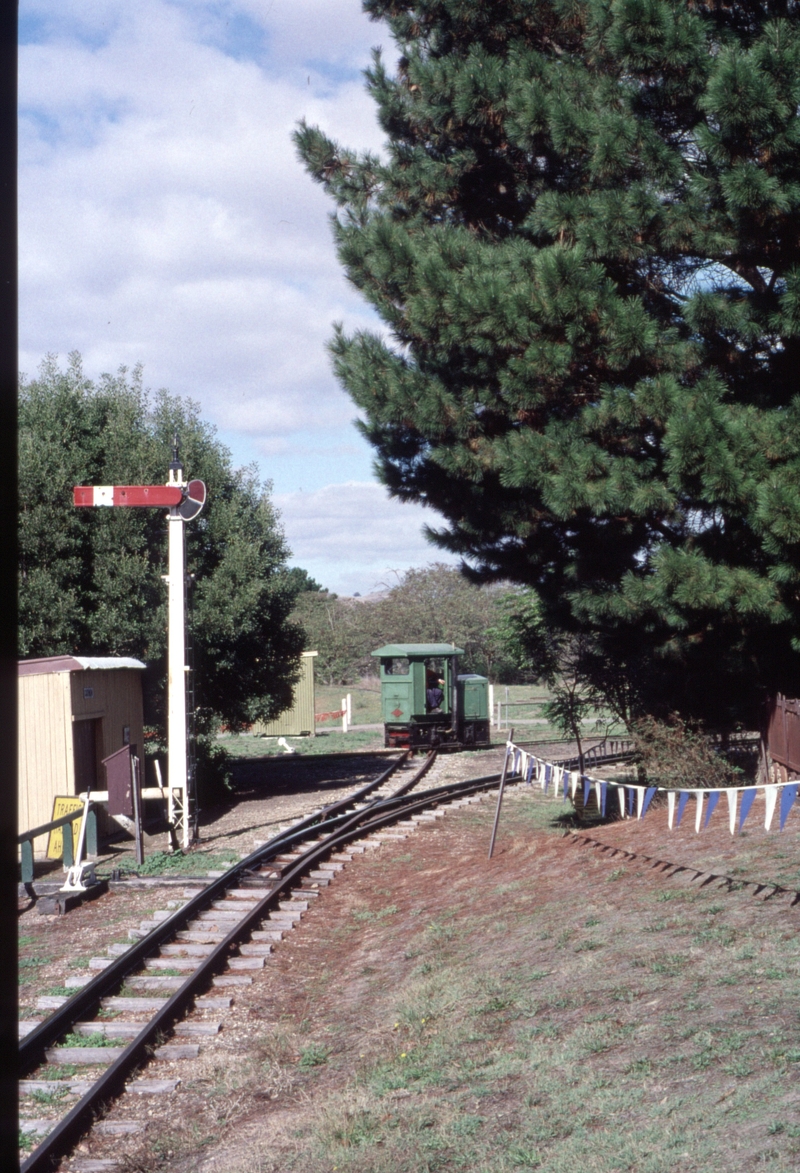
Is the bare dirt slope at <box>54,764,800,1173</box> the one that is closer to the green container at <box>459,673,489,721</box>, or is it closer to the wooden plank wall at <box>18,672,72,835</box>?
the wooden plank wall at <box>18,672,72,835</box>

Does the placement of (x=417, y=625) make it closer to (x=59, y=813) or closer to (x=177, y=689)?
(x=177, y=689)

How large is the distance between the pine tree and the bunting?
1.76 metres

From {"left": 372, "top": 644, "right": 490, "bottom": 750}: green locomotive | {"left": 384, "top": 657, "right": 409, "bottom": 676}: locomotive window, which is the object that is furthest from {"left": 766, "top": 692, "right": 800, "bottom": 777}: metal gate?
{"left": 384, "top": 657, "right": 409, "bottom": 676}: locomotive window

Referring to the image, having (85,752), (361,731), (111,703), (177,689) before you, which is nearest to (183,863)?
(177,689)

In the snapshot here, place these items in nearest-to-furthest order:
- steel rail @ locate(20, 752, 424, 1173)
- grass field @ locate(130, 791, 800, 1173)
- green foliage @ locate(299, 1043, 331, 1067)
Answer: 1. grass field @ locate(130, 791, 800, 1173)
2. steel rail @ locate(20, 752, 424, 1173)
3. green foliage @ locate(299, 1043, 331, 1067)

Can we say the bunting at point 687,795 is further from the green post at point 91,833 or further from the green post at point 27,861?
the green post at point 27,861

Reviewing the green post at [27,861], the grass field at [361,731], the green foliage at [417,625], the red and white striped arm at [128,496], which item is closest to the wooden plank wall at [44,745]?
the red and white striped arm at [128,496]

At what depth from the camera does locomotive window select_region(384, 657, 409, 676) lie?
2842cm

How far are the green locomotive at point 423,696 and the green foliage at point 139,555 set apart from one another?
7307mm

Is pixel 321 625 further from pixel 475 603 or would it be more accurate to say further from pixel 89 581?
pixel 89 581

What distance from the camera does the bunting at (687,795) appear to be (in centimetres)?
858

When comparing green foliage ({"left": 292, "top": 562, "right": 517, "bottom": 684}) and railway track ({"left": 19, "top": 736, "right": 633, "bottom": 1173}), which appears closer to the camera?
railway track ({"left": 19, "top": 736, "right": 633, "bottom": 1173})

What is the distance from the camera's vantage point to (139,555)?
60.7 feet

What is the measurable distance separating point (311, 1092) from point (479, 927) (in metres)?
3.58
